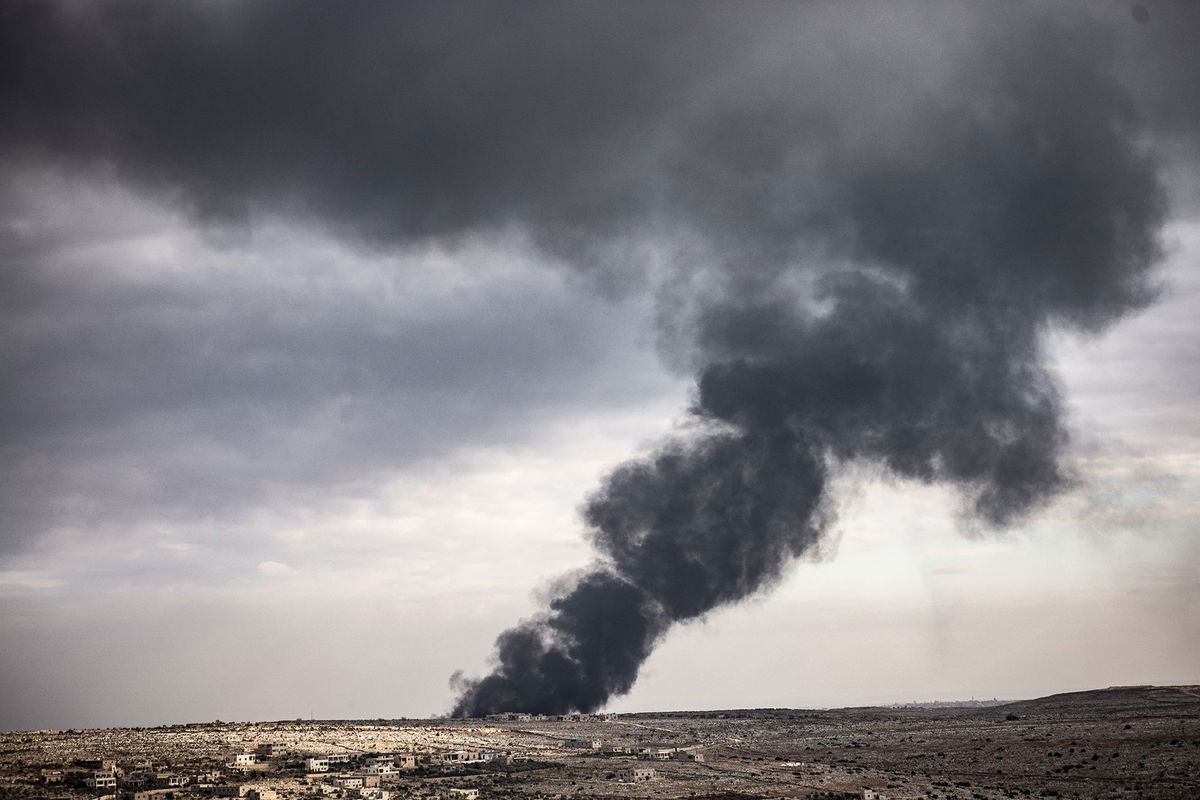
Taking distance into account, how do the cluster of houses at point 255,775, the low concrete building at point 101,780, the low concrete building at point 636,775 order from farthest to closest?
the low concrete building at point 636,775 → the low concrete building at point 101,780 → the cluster of houses at point 255,775

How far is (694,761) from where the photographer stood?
137625 mm

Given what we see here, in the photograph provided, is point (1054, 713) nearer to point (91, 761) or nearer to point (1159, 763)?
point (1159, 763)

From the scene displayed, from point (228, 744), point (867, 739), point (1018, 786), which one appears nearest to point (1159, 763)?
point (1018, 786)

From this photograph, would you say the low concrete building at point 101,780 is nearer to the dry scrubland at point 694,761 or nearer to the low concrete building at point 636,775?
the dry scrubland at point 694,761

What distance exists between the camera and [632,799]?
107062 millimetres

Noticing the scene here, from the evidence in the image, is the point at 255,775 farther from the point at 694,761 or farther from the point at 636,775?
the point at 694,761

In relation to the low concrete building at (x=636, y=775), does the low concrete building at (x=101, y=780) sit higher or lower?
higher

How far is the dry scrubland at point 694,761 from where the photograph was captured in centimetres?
11062

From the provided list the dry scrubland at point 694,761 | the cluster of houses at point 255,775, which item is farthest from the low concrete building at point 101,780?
the dry scrubland at point 694,761

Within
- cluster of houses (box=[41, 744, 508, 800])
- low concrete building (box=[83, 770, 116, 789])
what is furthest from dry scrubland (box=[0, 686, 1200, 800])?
low concrete building (box=[83, 770, 116, 789])

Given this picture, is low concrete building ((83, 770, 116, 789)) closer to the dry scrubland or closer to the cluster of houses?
the cluster of houses

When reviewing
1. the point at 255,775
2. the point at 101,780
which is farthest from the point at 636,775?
the point at 101,780

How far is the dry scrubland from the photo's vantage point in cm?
11062

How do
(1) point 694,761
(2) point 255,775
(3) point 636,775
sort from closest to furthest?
(2) point 255,775 < (3) point 636,775 < (1) point 694,761
